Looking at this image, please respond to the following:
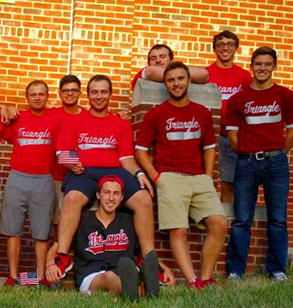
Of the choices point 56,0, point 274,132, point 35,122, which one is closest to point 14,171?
point 35,122

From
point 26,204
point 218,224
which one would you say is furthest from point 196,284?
point 26,204

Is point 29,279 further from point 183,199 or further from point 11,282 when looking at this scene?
point 183,199

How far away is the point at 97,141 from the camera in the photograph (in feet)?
25.4

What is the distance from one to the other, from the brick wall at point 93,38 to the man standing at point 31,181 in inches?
78.3

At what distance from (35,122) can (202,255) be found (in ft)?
6.45

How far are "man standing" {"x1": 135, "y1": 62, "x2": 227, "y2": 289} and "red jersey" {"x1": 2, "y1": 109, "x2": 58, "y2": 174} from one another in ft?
2.73

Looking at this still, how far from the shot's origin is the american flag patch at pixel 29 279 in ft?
24.9

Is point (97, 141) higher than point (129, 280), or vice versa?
point (97, 141)

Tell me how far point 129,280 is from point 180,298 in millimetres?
398

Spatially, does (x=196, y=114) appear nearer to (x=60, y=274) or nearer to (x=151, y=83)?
(x=151, y=83)

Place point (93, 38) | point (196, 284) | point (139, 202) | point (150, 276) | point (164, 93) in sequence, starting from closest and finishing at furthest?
point (150, 276)
point (196, 284)
point (139, 202)
point (164, 93)
point (93, 38)

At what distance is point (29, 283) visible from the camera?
7590 mm

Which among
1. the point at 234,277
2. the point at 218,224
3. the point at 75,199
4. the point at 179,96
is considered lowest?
the point at 234,277

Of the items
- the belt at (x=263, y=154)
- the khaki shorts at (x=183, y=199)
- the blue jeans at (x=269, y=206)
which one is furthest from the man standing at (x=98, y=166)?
the belt at (x=263, y=154)
